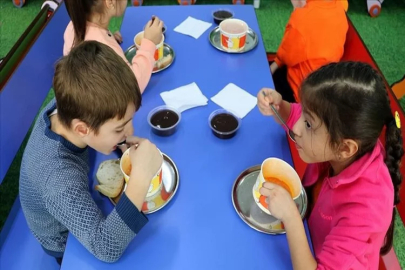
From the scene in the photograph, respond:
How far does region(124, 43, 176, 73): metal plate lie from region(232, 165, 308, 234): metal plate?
628mm

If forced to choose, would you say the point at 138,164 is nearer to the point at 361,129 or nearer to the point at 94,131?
the point at 94,131

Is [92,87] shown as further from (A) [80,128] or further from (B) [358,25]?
(B) [358,25]

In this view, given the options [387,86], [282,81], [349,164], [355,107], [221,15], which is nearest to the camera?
[355,107]

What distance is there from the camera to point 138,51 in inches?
54.3

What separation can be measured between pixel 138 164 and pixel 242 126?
1.45ft

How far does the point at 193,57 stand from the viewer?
1502mm

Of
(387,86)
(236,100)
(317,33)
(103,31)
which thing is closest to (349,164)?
(387,86)

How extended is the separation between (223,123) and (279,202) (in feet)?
1.26

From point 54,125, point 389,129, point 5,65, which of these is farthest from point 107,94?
point 389,129

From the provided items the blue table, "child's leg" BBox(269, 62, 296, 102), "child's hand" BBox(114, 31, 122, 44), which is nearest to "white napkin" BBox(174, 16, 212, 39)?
the blue table

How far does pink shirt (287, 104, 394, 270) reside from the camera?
2.80ft

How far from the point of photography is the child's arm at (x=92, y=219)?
86cm

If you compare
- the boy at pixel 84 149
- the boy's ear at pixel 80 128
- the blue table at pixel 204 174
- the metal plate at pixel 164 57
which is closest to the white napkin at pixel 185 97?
the blue table at pixel 204 174

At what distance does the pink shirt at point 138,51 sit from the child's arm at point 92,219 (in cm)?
52
